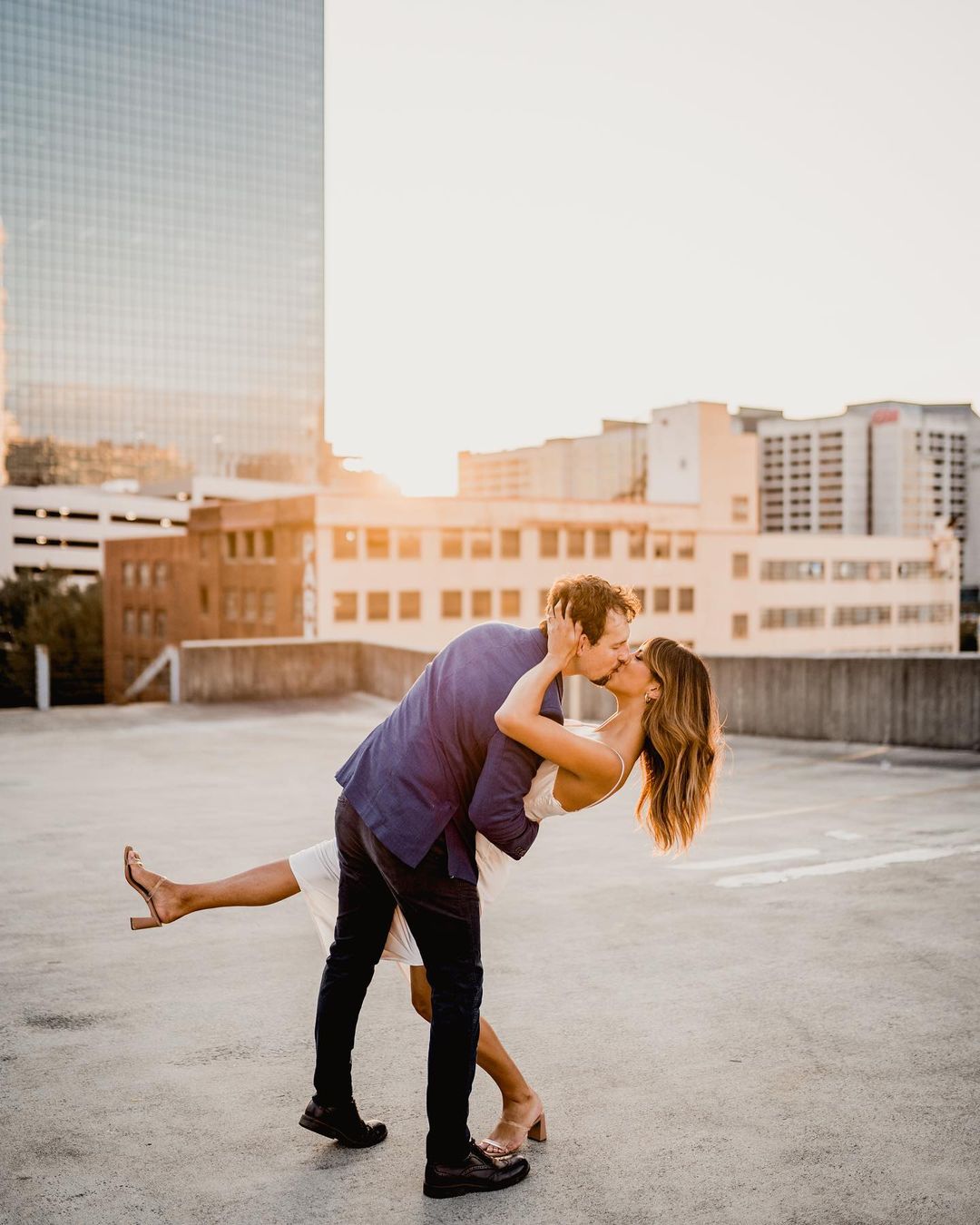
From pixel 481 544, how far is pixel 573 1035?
79.9 m

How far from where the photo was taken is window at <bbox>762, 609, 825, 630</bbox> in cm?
10462

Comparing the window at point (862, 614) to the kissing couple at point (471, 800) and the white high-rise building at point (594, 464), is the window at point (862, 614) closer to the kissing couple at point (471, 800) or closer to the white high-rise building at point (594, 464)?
the white high-rise building at point (594, 464)

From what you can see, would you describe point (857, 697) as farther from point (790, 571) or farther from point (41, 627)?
point (790, 571)

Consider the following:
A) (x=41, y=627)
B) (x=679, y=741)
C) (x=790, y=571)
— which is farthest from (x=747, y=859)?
(x=790, y=571)

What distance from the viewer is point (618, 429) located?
172m

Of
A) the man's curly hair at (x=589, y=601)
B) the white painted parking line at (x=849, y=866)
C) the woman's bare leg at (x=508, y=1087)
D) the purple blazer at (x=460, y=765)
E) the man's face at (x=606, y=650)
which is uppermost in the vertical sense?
the man's curly hair at (x=589, y=601)

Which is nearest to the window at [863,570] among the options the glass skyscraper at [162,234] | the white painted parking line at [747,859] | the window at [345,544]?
the window at [345,544]

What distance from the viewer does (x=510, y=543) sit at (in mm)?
85500

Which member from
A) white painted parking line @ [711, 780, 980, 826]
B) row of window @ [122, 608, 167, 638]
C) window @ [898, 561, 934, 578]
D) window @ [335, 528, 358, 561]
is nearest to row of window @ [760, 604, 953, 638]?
window @ [898, 561, 934, 578]

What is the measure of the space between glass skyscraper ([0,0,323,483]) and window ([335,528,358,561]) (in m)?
97.0

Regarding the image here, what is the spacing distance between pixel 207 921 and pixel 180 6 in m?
188

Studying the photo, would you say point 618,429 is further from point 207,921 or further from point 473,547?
point 207,921

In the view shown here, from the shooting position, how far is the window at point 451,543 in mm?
82375

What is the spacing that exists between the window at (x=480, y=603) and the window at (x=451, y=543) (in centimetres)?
308
